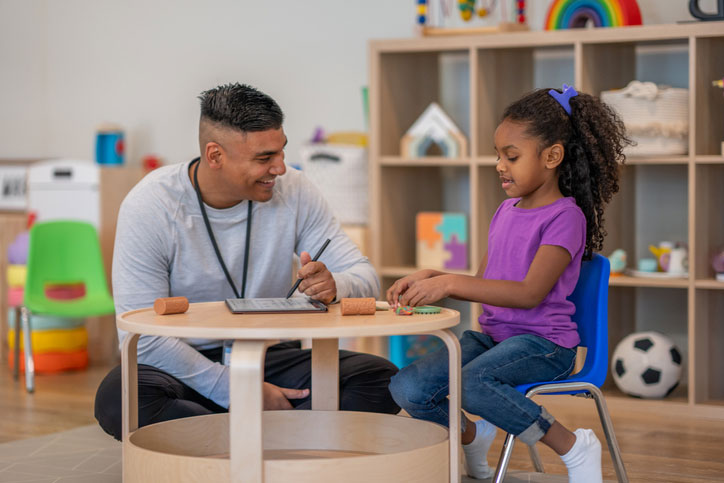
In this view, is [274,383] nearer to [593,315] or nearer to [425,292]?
[425,292]

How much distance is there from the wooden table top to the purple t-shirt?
0.31 meters

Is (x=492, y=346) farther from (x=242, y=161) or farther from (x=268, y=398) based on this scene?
(x=242, y=161)

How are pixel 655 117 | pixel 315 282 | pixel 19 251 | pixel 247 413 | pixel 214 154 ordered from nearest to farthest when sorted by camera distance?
pixel 247 413 → pixel 315 282 → pixel 214 154 → pixel 655 117 → pixel 19 251

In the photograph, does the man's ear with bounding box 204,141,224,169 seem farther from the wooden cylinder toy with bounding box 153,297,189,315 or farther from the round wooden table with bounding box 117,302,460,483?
the wooden cylinder toy with bounding box 153,297,189,315

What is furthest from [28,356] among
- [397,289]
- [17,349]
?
[397,289]

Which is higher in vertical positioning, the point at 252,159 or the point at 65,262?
the point at 252,159

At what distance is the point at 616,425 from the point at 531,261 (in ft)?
4.10

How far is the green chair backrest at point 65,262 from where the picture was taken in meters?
4.11

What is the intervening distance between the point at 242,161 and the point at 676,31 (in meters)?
1.75

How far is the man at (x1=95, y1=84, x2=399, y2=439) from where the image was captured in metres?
2.25

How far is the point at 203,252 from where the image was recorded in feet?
7.79

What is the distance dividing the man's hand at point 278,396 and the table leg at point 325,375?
2.7 inches

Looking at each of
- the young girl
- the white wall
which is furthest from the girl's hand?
the white wall

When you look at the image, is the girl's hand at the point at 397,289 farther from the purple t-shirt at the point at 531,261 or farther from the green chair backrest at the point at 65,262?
the green chair backrest at the point at 65,262
